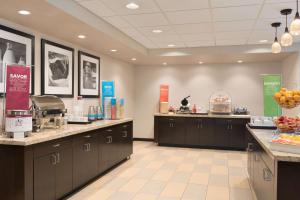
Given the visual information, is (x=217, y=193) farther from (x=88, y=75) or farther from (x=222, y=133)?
(x=88, y=75)

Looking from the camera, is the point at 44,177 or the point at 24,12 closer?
the point at 44,177

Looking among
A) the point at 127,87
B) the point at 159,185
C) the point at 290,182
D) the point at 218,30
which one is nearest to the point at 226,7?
the point at 218,30

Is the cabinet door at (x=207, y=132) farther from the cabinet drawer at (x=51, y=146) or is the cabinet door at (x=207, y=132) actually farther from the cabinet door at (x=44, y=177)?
the cabinet door at (x=44, y=177)

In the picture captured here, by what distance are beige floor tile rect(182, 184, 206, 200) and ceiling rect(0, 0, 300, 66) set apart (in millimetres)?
2592

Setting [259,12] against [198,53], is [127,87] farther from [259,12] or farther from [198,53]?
[259,12]

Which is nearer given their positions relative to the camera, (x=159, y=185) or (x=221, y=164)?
(x=159, y=185)

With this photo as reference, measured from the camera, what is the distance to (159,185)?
12.9ft

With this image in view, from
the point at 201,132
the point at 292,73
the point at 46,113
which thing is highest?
the point at 292,73

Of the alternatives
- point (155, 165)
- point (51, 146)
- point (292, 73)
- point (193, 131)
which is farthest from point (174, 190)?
point (292, 73)

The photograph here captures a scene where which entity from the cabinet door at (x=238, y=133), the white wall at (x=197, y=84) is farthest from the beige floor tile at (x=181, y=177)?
the white wall at (x=197, y=84)

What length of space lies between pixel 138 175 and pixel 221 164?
1.85m

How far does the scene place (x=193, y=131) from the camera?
269 inches

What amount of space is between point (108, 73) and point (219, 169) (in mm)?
3379

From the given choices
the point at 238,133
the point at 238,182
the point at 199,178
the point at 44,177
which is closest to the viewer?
the point at 44,177
